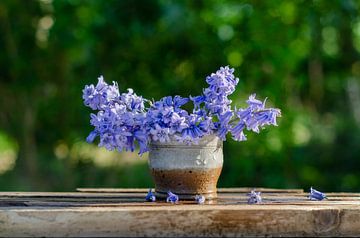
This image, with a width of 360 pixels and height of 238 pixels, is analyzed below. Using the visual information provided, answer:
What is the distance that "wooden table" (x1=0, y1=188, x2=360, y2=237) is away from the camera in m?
2.24

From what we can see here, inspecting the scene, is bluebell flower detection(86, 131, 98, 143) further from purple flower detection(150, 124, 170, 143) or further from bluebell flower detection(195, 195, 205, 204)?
bluebell flower detection(195, 195, 205, 204)

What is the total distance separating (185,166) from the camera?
2498 millimetres

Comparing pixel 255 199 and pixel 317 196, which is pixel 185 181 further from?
pixel 317 196

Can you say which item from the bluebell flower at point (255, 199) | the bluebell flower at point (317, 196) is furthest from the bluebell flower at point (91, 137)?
the bluebell flower at point (317, 196)

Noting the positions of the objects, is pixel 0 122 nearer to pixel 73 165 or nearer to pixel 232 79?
pixel 73 165

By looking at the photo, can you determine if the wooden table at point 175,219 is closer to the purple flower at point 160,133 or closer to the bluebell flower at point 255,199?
the bluebell flower at point 255,199

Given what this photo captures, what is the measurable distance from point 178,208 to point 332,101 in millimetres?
8317

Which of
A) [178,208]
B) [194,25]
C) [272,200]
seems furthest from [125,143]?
[194,25]

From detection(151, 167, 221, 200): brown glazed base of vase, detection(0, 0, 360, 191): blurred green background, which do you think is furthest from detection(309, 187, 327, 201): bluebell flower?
detection(0, 0, 360, 191): blurred green background

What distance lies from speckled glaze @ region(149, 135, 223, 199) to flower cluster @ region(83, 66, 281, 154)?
0.03 meters

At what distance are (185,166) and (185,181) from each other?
0.05 m

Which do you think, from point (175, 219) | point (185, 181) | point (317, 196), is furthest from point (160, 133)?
point (317, 196)

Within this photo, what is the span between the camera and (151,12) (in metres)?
5.70

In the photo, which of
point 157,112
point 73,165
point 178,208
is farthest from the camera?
point 73,165
